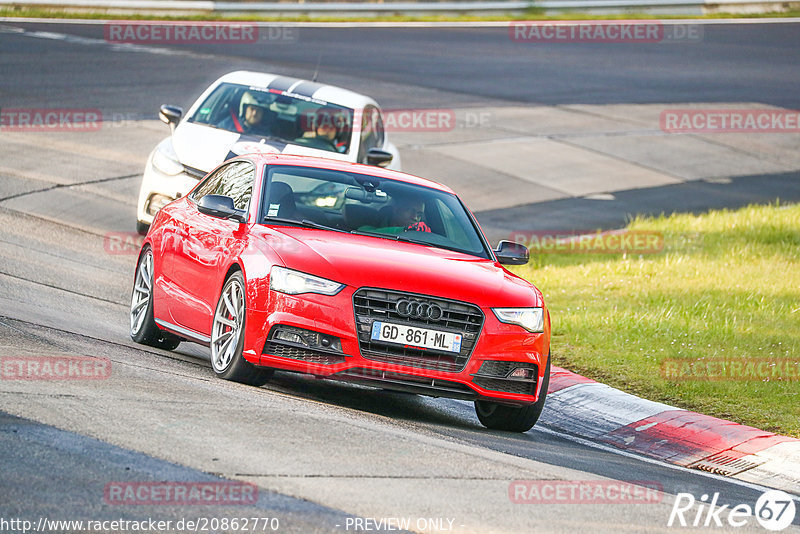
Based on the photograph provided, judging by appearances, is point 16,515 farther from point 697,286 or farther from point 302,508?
point 697,286

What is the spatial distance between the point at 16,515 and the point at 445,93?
23.1m

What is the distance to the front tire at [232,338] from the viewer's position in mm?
8305

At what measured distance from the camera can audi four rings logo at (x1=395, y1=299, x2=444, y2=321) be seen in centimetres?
806

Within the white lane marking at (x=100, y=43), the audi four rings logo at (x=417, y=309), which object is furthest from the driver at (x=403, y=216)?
the white lane marking at (x=100, y=43)

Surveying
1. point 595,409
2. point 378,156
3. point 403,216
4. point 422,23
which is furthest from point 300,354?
point 422,23

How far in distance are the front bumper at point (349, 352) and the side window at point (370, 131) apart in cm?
702

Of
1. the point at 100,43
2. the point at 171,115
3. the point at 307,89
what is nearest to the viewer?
the point at 171,115

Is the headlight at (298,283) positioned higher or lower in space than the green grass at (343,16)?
higher

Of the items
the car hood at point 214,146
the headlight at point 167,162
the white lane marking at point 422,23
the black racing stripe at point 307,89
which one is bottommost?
the white lane marking at point 422,23

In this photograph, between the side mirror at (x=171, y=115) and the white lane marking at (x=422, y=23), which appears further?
the white lane marking at (x=422, y=23)

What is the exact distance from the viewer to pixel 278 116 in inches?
588

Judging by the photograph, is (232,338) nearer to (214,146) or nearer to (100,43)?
(214,146)

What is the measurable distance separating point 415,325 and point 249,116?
7318 mm

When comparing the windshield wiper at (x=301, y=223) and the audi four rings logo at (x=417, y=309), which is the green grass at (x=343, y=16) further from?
the audi four rings logo at (x=417, y=309)
